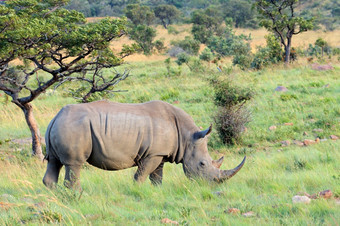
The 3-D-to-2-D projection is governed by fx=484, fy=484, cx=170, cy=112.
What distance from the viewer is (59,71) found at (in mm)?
10328

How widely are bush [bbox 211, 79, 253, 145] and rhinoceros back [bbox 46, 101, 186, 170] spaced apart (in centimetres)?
408

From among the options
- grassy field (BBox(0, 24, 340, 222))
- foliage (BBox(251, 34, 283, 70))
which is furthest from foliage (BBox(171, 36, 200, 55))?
grassy field (BBox(0, 24, 340, 222))

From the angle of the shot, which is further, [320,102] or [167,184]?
[320,102]

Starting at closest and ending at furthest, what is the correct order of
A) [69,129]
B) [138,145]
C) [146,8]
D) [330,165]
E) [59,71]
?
[69,129], [138,145], [330,165], [59,71], [146,8]

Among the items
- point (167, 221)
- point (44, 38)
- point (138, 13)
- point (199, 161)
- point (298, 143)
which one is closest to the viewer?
point (167, 221)

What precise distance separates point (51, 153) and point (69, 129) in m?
0.62

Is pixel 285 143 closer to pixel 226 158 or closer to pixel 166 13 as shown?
pixel 226 158

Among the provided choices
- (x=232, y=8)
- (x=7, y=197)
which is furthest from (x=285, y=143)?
(x=232, y=8)

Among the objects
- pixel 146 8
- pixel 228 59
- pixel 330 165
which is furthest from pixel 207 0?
pixel 330 165

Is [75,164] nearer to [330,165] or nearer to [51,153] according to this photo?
[51,153]

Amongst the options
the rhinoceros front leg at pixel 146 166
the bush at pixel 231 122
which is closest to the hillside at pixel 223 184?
the rhinoceros front leg at pixel 146 166

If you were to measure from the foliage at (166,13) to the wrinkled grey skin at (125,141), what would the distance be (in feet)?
141

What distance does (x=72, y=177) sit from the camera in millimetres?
6762

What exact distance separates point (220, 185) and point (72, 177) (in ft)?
7.01
